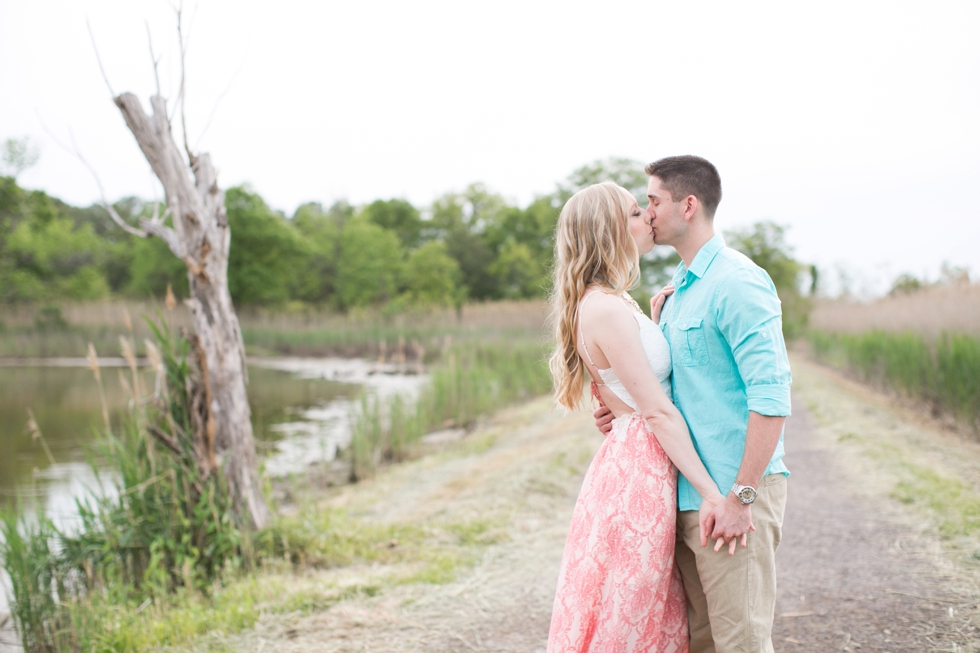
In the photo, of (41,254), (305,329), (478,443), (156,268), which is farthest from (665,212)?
(41,254)

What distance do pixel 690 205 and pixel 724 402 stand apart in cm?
61

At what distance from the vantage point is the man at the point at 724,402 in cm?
177

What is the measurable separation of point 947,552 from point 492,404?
842cm

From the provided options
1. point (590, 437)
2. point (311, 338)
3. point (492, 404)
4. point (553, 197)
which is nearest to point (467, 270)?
point (553, 197)

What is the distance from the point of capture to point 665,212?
2.03 m

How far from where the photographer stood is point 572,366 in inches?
88.7

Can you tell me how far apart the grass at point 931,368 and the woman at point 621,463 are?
7.52m

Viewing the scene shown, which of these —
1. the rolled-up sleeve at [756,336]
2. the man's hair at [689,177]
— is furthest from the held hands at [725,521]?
the man's hair at [689,177]

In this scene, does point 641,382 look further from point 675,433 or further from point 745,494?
point 745,494

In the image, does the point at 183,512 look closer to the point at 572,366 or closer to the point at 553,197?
the point at 572,366

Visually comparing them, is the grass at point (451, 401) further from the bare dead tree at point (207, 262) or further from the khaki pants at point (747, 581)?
the khaki pants at point (747, 581)

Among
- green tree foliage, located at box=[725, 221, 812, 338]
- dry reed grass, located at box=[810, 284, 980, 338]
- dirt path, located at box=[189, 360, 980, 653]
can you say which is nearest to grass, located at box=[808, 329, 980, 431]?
dry reed grass, located at box=[810, 284, 980, 338]

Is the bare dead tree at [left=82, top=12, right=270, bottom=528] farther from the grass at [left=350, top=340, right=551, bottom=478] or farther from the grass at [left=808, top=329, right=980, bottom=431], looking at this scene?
the grass at [left=808, top=329, right=980, bottom=431]

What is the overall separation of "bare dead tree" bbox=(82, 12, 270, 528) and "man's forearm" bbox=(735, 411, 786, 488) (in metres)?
3.56
